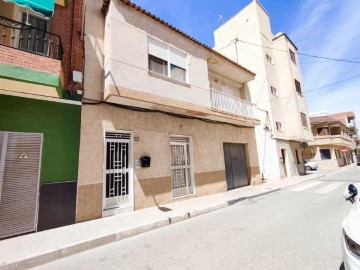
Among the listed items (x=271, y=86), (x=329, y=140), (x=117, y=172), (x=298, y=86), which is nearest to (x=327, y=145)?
(x=329, y=140)

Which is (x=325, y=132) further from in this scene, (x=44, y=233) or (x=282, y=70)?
(x=44, y=233)

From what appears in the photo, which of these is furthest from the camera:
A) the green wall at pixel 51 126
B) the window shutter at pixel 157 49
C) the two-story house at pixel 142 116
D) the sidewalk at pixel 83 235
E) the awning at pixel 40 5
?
the window shutter at pixel 157 49

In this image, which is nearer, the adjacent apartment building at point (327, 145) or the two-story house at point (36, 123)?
the two-story house at point (36, 123)

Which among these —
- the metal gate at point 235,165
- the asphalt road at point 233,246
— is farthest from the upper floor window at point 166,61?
the asphalt road at point 233,246

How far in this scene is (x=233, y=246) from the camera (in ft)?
13.4

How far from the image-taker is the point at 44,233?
523 centimetres

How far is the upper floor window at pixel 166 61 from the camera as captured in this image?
7.91 metres

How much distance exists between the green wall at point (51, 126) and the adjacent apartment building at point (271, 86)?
13195mm

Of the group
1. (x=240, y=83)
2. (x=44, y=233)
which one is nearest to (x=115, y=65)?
(x=44, y=233)

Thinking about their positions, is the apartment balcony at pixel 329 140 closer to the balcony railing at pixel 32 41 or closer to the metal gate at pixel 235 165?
the metal gate at pixel 235 165

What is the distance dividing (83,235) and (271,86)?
17180 millimetres

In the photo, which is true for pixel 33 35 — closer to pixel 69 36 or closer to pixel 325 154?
pixel 69 36

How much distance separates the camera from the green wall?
543 cm

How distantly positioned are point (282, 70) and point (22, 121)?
20.0 meters
